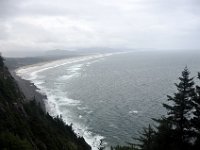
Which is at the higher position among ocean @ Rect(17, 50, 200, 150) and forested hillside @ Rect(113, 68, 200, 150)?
forested hillside @ Rect(113, 68, 200, 150)

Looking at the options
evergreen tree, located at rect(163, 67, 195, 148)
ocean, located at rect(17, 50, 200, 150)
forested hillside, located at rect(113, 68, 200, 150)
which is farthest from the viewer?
ocean, located at rect(17, 50, 200, 150)

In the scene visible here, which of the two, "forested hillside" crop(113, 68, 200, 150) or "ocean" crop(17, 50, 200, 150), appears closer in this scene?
"forested hillside" crop(113, 68, 200, 150)

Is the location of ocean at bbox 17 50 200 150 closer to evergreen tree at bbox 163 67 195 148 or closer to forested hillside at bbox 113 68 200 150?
forested hillside at bbox 113 68 200 150

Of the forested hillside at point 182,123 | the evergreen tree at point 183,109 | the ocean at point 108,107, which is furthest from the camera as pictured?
the ocean at point 108,107

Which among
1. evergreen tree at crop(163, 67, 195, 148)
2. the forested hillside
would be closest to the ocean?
the forested hillside

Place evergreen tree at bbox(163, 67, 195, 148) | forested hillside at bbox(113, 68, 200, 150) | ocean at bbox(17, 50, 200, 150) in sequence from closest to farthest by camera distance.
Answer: forested hillside at bbox(113, 68, 200, 150)
evergreen tree at bbox(163, 67, 195, 148)
ocean at bbox(17, 50, 200, 150)

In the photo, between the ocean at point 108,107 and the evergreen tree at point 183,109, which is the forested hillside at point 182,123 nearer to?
the evergreen tree at point 183,109

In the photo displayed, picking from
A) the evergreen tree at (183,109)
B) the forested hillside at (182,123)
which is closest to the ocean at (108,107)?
the forested hillside at (182,123)

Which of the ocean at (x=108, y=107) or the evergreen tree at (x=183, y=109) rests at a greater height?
the evergreen tree at (x=183, y=109)

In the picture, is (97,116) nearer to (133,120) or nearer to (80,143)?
(133,120)

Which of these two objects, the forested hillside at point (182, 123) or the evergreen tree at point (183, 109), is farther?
the evergreen tree at point (183, 109)

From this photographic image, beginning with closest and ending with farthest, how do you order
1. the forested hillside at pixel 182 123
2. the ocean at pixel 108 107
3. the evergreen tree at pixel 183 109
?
the forested hillside at pixel 182 123
the evergreen tree at pixel 183 109
the ocean at pixel 108 107
